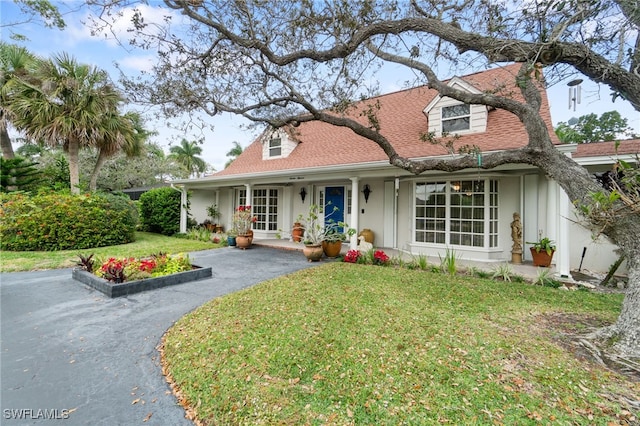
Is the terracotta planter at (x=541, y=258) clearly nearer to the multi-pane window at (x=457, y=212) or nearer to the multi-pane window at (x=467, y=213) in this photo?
the multi-pane window at (x=457, y=212)

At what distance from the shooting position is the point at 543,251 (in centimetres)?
652

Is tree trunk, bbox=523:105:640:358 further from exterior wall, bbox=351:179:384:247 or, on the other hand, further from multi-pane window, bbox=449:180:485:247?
exterior wall, bbox=351:179:384:247

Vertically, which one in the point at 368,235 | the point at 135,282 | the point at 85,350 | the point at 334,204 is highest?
the point at 334,204

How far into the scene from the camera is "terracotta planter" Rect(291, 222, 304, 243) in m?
10.8

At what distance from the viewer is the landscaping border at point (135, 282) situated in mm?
4773

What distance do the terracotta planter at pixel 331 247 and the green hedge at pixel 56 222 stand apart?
775 cm

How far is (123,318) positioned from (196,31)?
559 cm

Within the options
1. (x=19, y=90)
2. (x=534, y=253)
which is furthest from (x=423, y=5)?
(x=19, y=90)

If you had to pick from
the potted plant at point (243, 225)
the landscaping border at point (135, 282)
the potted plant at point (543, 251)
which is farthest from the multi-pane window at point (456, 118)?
the landscaping border at point (135, 282)

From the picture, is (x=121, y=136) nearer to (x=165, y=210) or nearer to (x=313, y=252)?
(x=165, y=210)

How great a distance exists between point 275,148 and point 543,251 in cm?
998

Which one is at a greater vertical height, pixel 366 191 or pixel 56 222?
pixel 366 191

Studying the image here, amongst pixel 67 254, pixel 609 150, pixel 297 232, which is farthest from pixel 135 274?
Answer: pixel 609 150

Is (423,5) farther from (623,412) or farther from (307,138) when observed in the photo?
(307,138)
